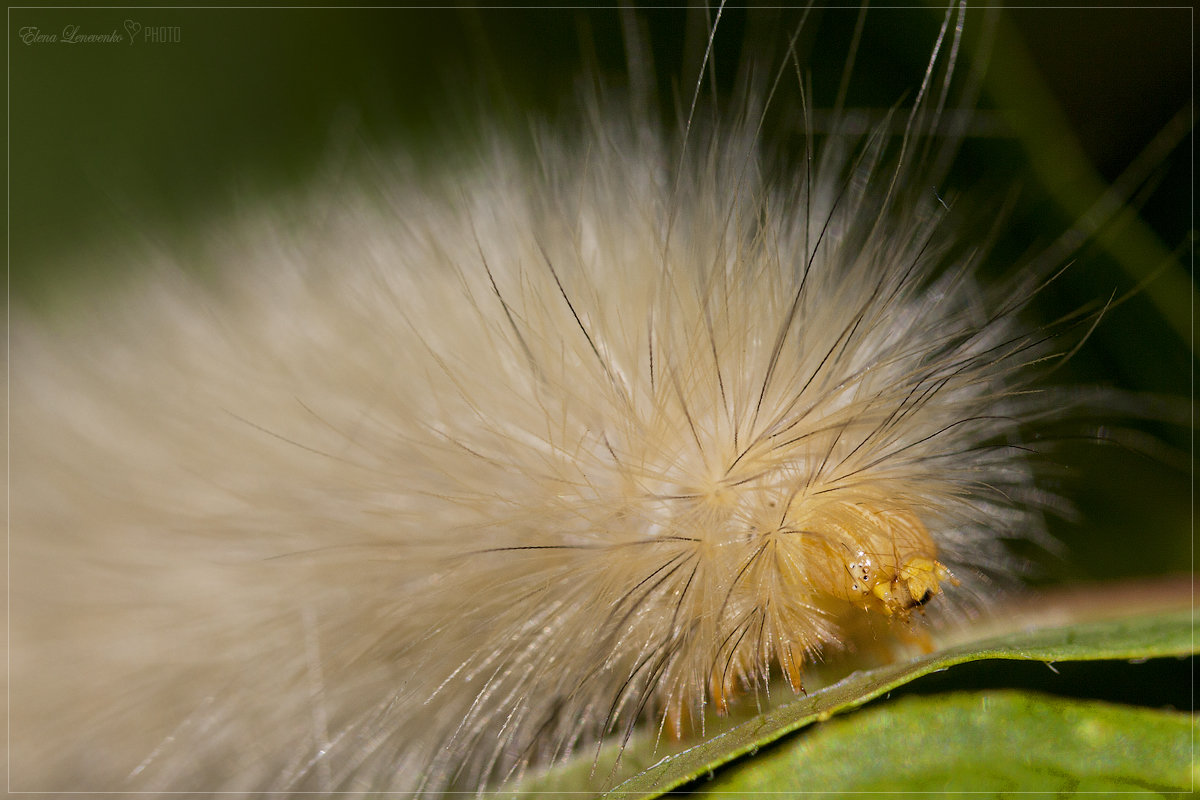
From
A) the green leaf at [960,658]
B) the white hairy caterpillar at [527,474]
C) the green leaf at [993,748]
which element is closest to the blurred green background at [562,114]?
the white hairy caterpillar at [527,474]

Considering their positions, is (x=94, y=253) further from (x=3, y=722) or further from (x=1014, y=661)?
(x=1014, y=661)

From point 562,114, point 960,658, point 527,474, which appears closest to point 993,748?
point 960,658

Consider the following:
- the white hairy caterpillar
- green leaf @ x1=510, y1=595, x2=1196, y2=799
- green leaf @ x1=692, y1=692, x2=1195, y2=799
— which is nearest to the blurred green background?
the white hairy caterpillar

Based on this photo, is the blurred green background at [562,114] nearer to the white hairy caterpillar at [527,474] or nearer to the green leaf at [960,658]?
the white hairy caterpillar at [527,474]

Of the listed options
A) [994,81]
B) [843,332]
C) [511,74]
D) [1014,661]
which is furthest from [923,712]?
[511,74]

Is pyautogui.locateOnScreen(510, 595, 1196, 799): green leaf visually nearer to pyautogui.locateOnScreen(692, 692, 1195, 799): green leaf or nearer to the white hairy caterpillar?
pyautogui.locateOnScreen(692, 692, 1195, 799): green leaf

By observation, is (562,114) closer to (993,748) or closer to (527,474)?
(527,474)
